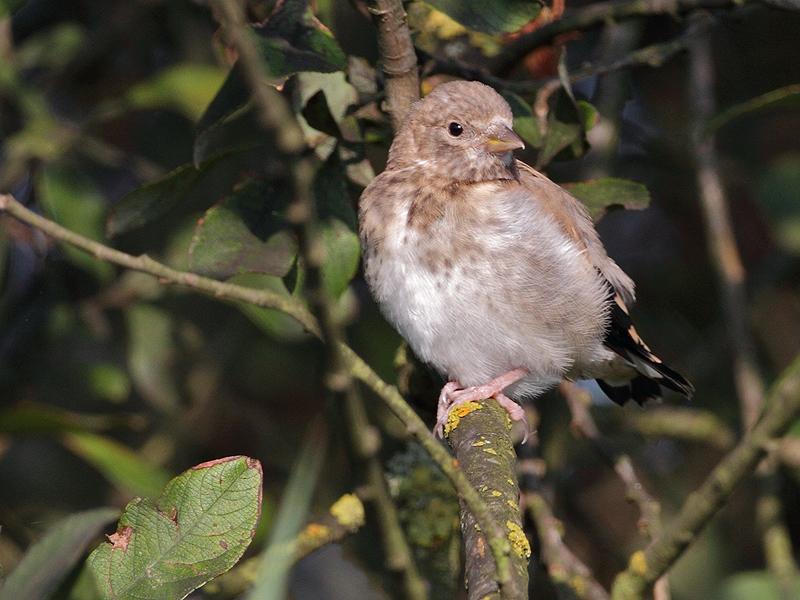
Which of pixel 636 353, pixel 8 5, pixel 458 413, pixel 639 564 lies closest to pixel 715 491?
pixel 639 564

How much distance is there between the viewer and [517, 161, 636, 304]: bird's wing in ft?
11.2

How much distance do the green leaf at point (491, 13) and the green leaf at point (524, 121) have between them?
13.3 inches

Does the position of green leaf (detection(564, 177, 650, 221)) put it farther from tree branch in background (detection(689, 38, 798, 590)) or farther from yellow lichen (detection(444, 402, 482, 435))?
tree branch in background (detection(689, 38, 798, 590))

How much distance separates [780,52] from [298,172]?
380 cm

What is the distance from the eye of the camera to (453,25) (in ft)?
11.1

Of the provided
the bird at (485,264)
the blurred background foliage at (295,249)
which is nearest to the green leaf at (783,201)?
the blurred background foliage at (295,249)

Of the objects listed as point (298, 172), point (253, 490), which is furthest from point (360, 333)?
point (298, 172)

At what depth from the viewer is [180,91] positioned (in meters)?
4.14

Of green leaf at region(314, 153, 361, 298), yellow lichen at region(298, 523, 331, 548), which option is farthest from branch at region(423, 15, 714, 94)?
yellow lichen at region(298, 523, 331, 548)

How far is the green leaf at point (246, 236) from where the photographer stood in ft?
9.89

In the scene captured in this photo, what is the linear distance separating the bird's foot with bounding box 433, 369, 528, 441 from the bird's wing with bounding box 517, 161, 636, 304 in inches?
15.9

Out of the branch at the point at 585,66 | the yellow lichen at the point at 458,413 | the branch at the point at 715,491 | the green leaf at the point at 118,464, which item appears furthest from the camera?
the green leaf at the point at 118,464

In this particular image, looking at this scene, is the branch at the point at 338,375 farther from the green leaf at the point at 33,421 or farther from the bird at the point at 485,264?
the green leaf at the point at 33,421

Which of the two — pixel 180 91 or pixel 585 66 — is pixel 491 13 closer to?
pixel 585 66
